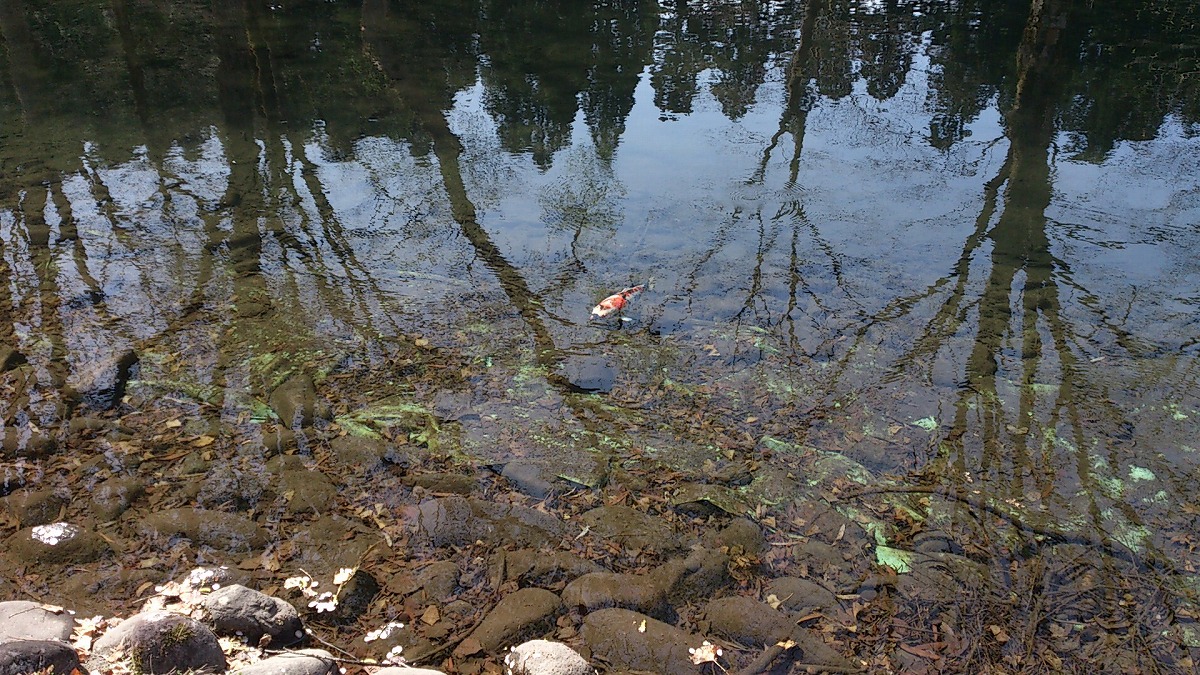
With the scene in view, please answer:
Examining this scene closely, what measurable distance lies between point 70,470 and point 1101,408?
5932 millimetres

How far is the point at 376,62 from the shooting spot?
1109cm

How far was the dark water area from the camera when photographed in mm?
4109

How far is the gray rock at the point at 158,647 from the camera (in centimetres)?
266

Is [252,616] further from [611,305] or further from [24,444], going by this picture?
[611,305]

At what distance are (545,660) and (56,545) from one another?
2432mm

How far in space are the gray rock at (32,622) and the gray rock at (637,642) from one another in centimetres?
200

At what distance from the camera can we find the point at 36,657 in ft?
8.05

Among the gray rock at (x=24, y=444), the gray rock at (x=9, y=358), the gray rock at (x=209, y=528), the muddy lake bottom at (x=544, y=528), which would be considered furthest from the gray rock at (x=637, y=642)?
the gray rock at (x=9, y=358)

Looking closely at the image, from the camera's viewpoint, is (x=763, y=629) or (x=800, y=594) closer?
(x=763, y=629)

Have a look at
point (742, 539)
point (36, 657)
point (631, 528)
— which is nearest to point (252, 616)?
point (36, 657)

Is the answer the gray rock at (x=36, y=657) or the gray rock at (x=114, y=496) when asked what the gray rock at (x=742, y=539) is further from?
the gray rock at (x=114, y=496)

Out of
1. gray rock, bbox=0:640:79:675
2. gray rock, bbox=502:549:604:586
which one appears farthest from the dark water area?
gray rock, bbox=0:640:79:675

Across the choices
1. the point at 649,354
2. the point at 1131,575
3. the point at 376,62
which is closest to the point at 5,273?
the point at 649,354

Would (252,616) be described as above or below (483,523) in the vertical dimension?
above
